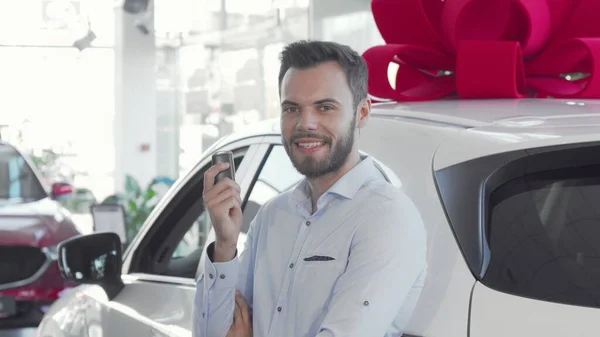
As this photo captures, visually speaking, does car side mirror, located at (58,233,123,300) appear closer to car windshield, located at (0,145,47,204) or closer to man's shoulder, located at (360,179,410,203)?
man's shoulder, located at (360,179,410,203)

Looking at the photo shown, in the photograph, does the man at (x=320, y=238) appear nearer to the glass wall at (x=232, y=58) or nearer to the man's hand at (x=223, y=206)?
the man's hand at (x=223, y=206)

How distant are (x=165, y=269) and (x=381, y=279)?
148cm

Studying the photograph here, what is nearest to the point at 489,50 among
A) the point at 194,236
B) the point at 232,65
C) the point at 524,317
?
the point at 524,317

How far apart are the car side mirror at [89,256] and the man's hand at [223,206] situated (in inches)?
36.4

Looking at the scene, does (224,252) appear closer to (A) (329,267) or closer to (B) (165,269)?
(A) (329,267)

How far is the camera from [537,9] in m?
2.36

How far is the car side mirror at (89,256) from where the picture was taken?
273 cm

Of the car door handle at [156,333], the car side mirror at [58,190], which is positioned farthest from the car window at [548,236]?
the car side mirror at [58,190]

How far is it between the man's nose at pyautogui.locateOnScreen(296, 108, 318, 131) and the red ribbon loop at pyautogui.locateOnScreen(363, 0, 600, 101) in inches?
22.6

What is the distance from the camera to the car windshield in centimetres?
702

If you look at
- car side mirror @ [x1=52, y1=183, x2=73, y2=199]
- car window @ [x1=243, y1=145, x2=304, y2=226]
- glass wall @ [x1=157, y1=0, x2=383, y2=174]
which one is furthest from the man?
glass wall @ [x1=157, y1=0, x2=383, y2=174]

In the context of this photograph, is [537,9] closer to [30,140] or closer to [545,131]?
[545,131]

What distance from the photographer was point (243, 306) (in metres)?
1.97

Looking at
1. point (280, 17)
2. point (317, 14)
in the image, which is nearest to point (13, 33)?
point (280, 17)
